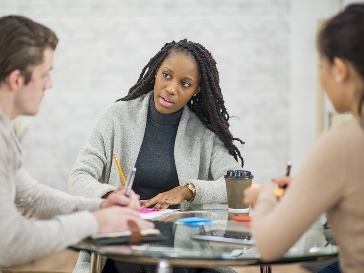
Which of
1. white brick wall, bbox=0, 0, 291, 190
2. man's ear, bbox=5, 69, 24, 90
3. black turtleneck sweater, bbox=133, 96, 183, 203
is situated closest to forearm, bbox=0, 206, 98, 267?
man's ear, bbox=5, 69, 24, 90

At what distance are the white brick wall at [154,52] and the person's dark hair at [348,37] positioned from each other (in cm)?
360

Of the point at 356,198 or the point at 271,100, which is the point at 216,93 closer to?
the point at 356,198

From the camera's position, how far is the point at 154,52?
5.07 meters

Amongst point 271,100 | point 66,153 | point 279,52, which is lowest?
point 66,153

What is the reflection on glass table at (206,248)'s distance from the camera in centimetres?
149

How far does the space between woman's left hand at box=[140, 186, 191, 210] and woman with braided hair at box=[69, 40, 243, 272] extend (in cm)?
19

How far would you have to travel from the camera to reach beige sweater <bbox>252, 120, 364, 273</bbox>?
4.52 ft

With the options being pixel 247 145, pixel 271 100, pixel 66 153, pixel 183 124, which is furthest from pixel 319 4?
pixel 183 124

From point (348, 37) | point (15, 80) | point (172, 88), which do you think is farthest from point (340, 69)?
point (172, 88)

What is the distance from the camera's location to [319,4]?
5.07m

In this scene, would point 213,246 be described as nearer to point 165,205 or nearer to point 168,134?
point 165,205

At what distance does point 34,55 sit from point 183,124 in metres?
1.18

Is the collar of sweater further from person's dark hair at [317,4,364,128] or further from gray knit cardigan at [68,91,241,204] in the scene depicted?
person's dark hair at [317,4,364,128]

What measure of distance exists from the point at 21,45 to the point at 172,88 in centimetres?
106
